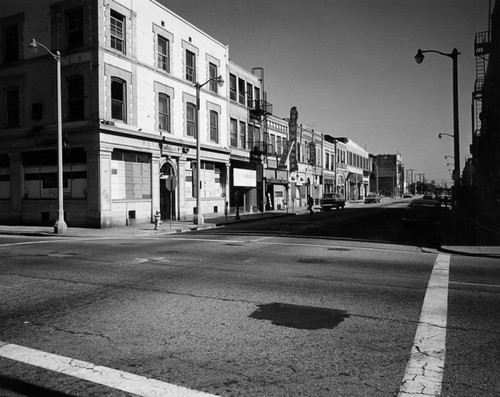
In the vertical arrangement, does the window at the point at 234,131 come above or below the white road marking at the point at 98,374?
above

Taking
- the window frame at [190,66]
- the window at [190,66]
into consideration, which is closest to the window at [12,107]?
the window frame at [190,66]

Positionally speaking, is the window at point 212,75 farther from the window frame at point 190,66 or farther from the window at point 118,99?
the window at point 118,99

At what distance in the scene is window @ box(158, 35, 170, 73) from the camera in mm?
26413

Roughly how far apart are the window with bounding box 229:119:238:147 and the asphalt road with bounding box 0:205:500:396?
25508 mm

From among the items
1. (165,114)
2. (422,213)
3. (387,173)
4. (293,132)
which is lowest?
(422,213)

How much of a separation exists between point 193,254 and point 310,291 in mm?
5348

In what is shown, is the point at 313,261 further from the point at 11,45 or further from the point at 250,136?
the point at 250,136

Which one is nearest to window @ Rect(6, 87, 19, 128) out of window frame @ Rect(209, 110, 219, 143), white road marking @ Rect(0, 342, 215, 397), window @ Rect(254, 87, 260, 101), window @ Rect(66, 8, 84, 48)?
window @ Rect(66, 8, 84, 48)

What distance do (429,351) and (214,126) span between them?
29.4 m

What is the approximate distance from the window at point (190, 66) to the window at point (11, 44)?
10834 mm

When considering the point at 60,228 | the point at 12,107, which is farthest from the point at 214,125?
the point at 60,228

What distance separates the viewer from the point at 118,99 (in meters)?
23.1

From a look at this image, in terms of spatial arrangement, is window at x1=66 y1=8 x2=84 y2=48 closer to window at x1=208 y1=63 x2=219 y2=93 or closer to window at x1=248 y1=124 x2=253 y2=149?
window at x1=208 y1=63 x2=219 y2=93

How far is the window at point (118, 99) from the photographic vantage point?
22.8 m
